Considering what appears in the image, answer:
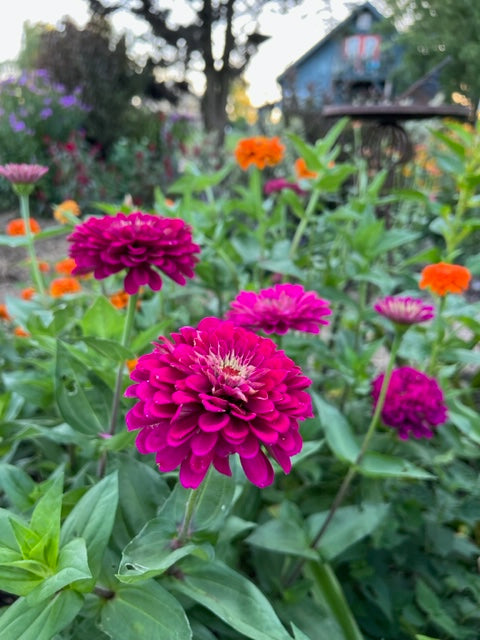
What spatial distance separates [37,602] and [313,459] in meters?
0.66

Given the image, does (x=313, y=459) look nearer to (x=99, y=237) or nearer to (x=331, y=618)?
(x=331, y=618)

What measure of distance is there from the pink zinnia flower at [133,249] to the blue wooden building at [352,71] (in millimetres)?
4821

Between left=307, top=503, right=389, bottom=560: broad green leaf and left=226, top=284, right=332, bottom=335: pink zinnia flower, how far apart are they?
35 centimetres

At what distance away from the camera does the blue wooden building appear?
5516mm

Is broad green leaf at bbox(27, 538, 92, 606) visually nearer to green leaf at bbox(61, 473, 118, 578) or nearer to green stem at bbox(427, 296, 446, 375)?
green leaf at bbox(61, 473, 118, 578)

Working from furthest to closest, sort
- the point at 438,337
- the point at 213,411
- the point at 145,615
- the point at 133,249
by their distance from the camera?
the point at 438,337
the point at 133,249
the point at 145,615
the point at 213,411

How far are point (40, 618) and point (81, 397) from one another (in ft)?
1.02

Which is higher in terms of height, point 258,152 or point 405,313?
point 258,152

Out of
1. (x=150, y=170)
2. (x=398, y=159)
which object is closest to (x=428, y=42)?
(x=150, y=170)

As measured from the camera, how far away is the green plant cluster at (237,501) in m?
0.57

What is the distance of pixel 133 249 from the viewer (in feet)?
2.39

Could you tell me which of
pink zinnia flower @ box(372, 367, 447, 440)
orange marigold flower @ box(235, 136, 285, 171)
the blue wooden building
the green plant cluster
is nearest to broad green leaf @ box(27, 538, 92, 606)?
the green plant cluster

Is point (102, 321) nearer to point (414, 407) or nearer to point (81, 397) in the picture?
point (81, 397)

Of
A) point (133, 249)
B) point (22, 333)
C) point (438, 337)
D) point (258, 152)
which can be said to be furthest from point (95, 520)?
point (258, 152)
